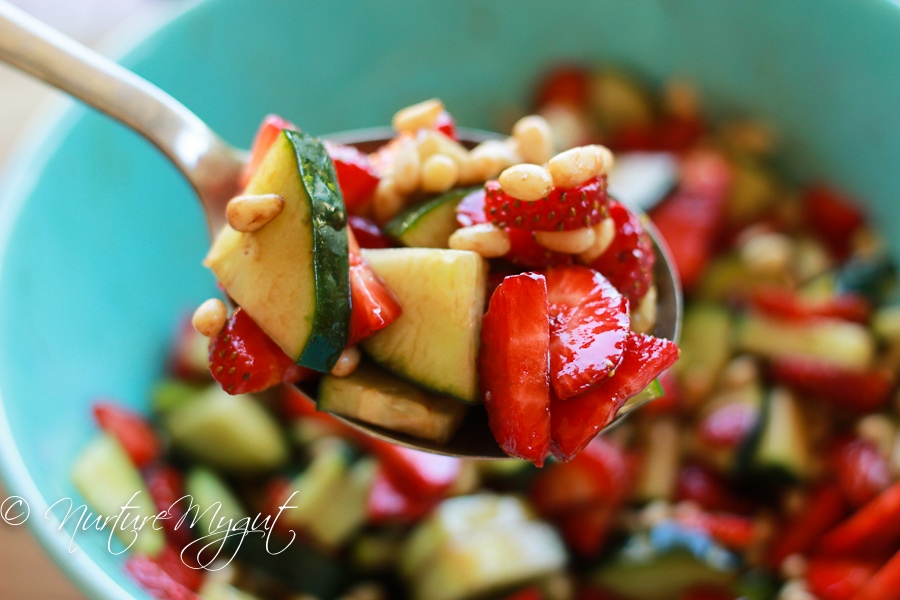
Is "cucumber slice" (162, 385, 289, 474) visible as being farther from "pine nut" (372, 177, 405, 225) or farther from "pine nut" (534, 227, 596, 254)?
"pine nut" (534, 227, 596, 254)

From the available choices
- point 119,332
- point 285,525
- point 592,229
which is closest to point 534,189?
point 592,229

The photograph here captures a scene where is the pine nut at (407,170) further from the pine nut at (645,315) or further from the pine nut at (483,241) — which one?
the pine nut at (645,315)

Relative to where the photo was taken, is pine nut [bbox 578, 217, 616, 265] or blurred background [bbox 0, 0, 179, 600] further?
blurred background [bbox 0, 0, 179, 600]

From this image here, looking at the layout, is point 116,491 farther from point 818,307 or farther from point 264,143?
point 818,307

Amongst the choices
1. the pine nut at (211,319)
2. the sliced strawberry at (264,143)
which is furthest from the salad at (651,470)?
the pine nut at (211,319)

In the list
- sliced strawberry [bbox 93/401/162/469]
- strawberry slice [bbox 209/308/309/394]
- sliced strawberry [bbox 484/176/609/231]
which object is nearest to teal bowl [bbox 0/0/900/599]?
sliced strawberry [bbox 93/401/162/469]

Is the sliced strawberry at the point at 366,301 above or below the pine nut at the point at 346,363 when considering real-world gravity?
above
